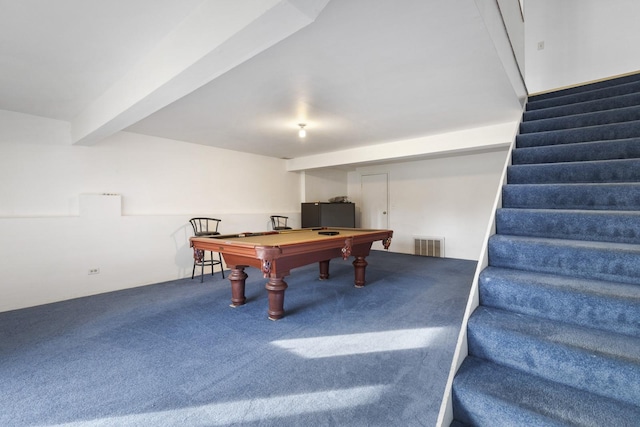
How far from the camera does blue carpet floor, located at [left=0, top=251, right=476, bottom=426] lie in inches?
59.9

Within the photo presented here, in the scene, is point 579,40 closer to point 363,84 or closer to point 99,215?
point 363,84

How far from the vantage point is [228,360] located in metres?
2.05

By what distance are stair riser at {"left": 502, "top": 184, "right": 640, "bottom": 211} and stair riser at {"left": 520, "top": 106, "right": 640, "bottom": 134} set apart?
1.27 meters

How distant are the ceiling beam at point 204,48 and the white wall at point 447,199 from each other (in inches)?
214

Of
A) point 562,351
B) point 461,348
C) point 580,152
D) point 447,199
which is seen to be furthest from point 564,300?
point 447,199

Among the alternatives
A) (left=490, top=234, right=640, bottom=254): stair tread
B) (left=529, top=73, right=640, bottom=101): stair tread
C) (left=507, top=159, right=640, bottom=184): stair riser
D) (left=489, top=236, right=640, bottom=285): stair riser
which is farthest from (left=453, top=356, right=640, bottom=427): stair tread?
(left=529, top=73, right=640, bottom=101): stair tread

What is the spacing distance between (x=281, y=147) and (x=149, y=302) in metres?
3.32

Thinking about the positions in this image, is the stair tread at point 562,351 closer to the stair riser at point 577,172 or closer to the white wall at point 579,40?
the stair riser at point 577,172

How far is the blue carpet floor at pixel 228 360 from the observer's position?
152cm

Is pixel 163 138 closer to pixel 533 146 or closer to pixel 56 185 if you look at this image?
pixel 56 185

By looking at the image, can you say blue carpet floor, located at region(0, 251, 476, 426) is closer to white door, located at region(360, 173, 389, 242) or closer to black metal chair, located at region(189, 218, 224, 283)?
black metal chair, located at region(189, 218, 224, 283)

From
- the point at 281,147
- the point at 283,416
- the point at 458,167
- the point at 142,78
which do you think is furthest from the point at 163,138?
the point at 458,167

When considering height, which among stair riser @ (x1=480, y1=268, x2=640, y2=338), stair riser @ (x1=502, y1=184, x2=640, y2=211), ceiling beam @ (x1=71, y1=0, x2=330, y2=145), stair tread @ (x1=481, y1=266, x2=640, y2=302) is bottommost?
stair riser @ (x1=480, y1=268, x2=640, y2=338)

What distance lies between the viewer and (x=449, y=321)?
8.80 ft
